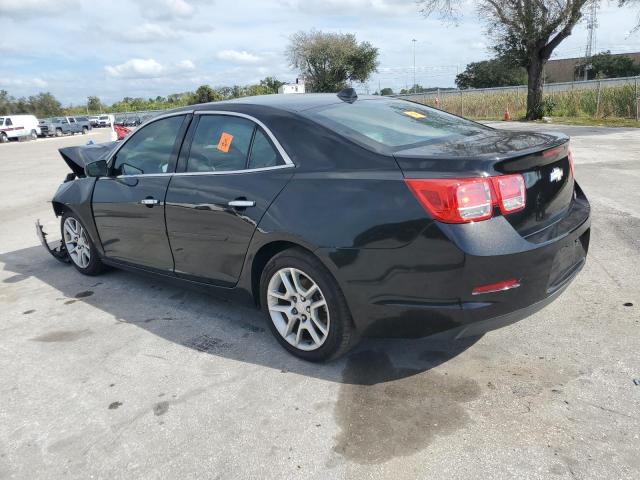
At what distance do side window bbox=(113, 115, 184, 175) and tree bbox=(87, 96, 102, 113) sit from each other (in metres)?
87.8

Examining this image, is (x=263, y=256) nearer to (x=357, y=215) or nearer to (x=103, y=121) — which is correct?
(x=357, y=215)

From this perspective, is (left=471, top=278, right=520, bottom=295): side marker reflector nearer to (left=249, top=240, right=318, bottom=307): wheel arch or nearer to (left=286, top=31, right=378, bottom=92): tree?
(left=249, top=240, right=318, bottom=307): wheel arch

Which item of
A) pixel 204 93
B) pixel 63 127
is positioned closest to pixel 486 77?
pixel 204 93

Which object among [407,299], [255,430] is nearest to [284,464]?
[255,430]

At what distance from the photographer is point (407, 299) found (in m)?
2.81

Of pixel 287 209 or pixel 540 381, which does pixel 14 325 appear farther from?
pixel 540 381

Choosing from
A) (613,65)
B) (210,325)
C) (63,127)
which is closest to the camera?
(210,325)

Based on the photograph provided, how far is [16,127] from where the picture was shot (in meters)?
40.9

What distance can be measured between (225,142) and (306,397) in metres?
1.81

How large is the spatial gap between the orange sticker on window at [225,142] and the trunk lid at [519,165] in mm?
1315

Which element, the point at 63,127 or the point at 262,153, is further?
the point at 63,127

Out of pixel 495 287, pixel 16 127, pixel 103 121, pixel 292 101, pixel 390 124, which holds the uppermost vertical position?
pixel 292 101

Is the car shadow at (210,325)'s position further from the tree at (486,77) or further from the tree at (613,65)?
the tree at (613,65)

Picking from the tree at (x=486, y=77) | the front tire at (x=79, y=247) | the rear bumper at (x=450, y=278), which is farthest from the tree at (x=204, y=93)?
the rear bumper at (x=450, y=278)
